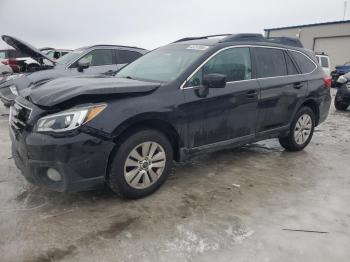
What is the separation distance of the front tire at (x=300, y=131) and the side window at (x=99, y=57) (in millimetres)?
4876

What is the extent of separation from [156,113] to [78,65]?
14.6 feet

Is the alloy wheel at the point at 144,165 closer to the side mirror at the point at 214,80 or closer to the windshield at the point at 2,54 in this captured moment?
the side mirror at the point at 214,80

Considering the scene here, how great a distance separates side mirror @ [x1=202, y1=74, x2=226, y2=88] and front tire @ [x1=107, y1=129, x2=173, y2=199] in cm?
77

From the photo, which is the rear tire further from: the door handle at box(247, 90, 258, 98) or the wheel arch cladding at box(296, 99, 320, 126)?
the door handle at box(247, 90, 258, 98)

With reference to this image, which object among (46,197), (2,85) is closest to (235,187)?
(46,197)

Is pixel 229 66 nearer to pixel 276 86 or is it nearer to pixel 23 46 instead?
pixel 276 86

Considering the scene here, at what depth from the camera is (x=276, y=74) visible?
510 cm

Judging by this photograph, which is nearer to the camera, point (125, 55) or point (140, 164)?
point (140, 164)

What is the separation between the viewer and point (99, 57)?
28.5 feet

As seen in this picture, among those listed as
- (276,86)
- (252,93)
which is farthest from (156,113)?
(276,86)

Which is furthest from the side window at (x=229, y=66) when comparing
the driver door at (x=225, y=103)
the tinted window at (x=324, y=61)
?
the tinted window at (x=324, y=61)

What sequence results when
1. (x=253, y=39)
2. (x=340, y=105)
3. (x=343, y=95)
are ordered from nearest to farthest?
1. (x=253, y=39)
2. (x=343, y=95)
3. (x=340, y=105)

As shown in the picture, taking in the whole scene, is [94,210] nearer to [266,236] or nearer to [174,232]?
[174,232]

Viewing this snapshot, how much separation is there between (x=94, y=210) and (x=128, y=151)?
0.66 m
